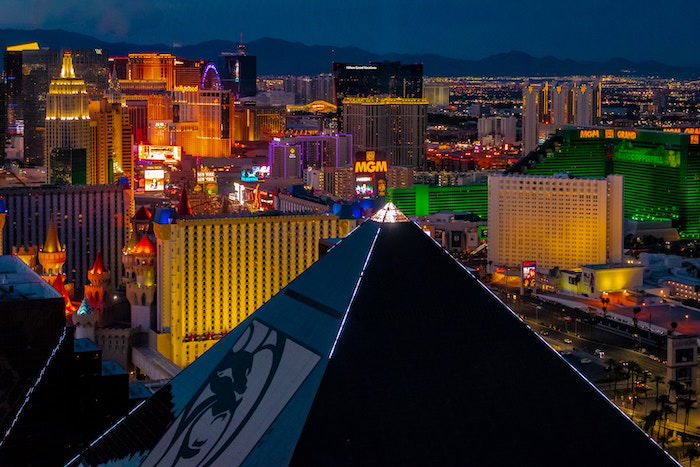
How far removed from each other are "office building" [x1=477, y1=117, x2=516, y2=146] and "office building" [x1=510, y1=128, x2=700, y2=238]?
116ft

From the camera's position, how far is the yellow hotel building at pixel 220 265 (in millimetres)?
32938

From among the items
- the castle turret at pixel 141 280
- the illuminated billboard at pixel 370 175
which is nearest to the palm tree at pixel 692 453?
the castle turret at pixel 141 280

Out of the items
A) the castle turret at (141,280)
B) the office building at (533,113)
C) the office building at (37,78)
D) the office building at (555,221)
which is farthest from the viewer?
the office building at (533,113)

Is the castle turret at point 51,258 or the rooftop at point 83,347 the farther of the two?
the castle turret at point 51,258

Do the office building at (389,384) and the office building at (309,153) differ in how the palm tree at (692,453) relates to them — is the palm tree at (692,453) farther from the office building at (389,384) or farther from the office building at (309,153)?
the office building at (309,153)

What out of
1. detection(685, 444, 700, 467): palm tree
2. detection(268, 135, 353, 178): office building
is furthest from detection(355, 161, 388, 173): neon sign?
detection(685, 444, 700, 467): palm tree

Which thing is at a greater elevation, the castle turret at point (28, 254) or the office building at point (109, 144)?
the office building at point (109, 144)

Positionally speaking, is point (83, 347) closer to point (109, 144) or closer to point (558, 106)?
point (109, 144)

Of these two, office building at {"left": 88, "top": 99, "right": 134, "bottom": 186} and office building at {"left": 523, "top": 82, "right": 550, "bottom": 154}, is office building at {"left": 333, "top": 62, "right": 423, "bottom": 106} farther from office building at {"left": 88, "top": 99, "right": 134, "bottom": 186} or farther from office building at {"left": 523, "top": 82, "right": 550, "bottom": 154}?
office building at {"left": 88, "top": 99, "right": 134, "bottom": 186}

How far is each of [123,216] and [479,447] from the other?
113 ft

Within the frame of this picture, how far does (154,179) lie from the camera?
227 feet

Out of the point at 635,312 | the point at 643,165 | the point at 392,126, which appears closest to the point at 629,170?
the point at 643,165

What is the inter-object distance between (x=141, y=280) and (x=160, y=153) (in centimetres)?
4412

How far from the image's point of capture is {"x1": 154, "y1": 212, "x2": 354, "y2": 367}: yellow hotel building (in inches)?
1297
